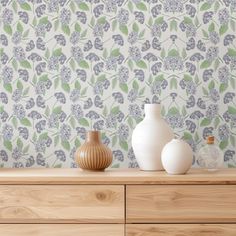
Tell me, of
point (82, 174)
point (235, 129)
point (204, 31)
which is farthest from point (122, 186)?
point (204, 31)

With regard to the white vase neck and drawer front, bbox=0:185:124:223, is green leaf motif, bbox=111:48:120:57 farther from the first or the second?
drawer front, bbox=0:185:124:223

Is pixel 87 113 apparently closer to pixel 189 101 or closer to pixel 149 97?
pixel 149 97

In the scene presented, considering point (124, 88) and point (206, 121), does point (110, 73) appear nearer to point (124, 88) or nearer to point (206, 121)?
point (124, 88)

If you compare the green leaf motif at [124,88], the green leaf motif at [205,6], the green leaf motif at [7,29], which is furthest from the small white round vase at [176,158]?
the green leaf motif at [7,29]

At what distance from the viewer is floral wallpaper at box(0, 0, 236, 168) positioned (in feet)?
9.63

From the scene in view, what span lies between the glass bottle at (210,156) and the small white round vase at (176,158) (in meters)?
0.20

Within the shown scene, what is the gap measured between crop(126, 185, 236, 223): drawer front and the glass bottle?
0.99 feet

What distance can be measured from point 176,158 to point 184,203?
0.21 m

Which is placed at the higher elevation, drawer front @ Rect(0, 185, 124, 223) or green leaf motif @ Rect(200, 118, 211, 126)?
green leaf motif @ Rect(200, 118, 211, 126)

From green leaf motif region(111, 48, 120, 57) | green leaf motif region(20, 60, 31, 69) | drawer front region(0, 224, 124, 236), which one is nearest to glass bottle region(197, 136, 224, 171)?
drawer front region(0, 224, 124, 236)

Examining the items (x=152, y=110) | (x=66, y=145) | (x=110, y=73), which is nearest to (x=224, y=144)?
(x=152, y=110)

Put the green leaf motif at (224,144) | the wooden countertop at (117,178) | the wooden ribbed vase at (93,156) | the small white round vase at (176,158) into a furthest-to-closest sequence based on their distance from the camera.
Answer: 1. the green leaf motif at (224,144)
2. the wooden ribbed vase at (93,156)
3. the small white round vase at (176,158)
4. the wooden countertop at (117,178)

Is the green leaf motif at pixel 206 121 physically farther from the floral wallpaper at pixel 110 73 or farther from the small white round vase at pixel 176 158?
the small white round vase at pixel 176 158

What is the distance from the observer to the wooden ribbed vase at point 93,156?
8.55 ft
